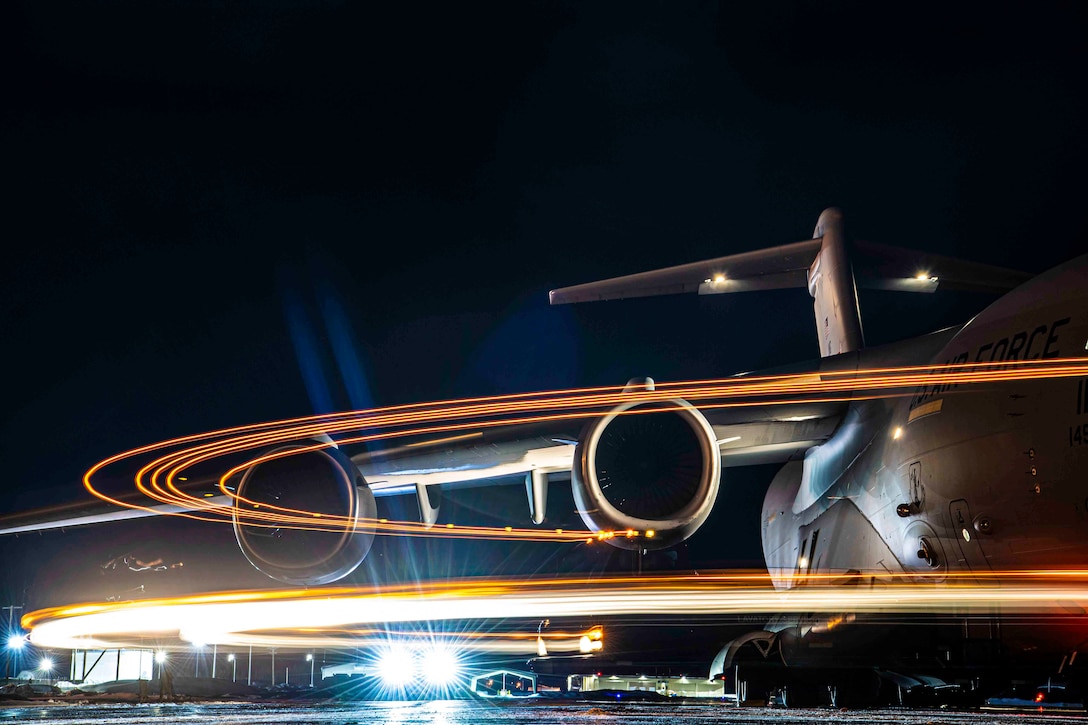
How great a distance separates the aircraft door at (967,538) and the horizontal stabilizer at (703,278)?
5323 mm

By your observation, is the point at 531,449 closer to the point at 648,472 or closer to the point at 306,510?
the point at 648,472

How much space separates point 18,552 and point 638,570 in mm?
7567

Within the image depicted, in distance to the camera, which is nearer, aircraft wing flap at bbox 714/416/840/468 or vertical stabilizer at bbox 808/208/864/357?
aircraft wing flap at bbox 714/416/840/468

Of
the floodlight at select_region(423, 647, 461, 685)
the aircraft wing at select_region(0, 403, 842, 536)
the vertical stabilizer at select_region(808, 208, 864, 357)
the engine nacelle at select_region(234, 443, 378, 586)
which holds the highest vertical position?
the vertical stabilizer at select_region(808, 208, 864, 357)

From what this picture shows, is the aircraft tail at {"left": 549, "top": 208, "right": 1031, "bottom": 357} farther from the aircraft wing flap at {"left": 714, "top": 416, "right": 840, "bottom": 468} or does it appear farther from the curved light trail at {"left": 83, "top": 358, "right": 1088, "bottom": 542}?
the curved light trail at {"left": 83, "top": 358, "right": 1088, "bottom": 542}

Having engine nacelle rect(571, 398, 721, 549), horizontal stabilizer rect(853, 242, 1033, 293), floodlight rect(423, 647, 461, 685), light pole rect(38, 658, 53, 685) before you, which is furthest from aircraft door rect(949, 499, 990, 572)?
light pole rect(38, 658, 53, 685)

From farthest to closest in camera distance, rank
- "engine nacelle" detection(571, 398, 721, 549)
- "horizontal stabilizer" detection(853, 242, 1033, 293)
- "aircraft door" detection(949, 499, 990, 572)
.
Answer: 1. "horizontal stabilizer" detection(853, 242, 1033, 293)
2. "engine nacelle" detection(571, 398, 721, 549)
3. "aircraft door" detection(949, 499, 990, 572)

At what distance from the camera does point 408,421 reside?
902 centimetres

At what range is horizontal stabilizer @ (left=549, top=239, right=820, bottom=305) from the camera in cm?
1188

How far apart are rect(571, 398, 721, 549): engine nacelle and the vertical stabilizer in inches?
157

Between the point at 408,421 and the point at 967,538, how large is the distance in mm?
4945

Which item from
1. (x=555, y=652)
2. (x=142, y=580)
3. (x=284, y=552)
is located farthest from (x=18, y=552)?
(x=555, y=652)

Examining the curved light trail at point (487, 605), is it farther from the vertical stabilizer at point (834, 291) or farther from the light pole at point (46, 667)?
the light pole at point (46, 667)

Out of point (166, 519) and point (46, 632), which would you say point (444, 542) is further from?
point (46, 632)
